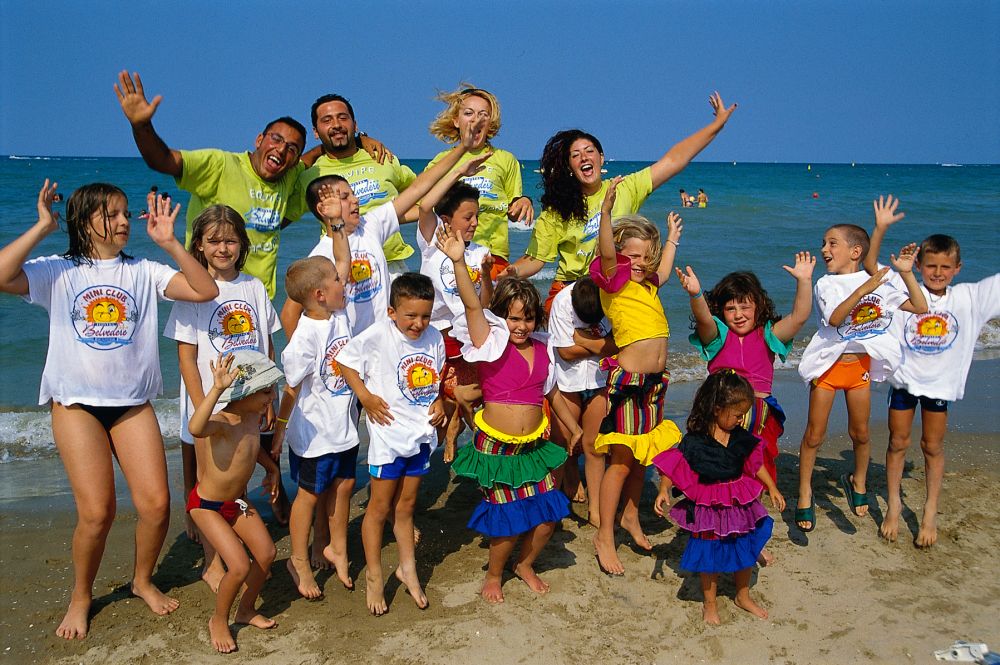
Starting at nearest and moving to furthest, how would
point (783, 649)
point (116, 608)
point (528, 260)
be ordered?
1. point (783, 649)
2. point (116, 608)
3. point (528, 260)

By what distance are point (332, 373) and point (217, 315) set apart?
70cm

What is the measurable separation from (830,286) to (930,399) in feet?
3.12

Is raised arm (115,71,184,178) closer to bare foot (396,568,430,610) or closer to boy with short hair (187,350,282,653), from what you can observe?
boy with short hair (187,350,282,653)

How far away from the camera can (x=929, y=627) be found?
4.39m

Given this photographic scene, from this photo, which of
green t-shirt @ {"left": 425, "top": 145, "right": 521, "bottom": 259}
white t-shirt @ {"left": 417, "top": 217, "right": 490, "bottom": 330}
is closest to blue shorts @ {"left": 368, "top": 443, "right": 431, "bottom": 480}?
white t-shirt @ {"left": 417, "top": 217, "right": 490, "bottom": 330}

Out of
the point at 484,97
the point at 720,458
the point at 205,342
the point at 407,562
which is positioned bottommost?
the point at 407,562

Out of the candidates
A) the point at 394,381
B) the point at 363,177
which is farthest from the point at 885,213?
the point at 363,177

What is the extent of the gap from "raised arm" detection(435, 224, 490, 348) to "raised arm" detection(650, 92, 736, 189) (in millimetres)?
1872

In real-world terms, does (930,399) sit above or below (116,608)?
above

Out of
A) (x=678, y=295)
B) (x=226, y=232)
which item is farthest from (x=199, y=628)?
(x=678, y=295)

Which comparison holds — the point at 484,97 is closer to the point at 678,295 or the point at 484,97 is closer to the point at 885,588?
the point at 885,588

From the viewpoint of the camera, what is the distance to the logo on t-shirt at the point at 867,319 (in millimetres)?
5473

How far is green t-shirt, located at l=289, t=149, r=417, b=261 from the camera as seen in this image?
19.3ft

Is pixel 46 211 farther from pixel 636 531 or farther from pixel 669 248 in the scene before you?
pixel 636 531
